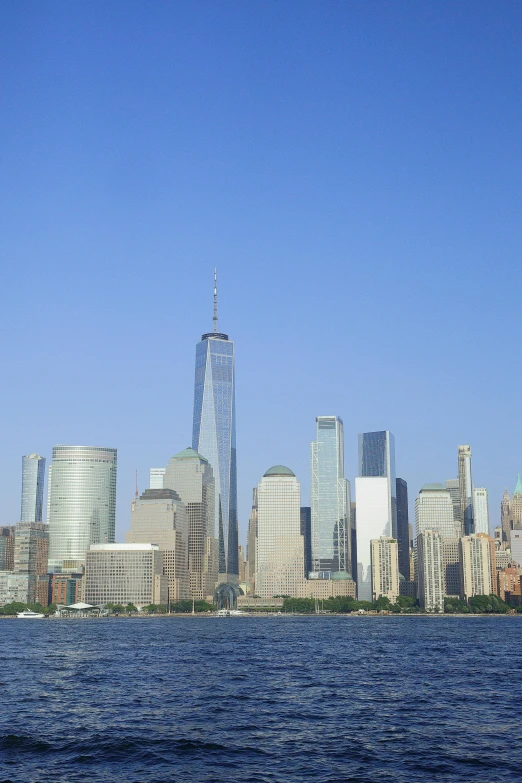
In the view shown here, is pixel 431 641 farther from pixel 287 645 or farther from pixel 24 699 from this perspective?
pixel 24 699

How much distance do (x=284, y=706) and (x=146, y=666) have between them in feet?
135

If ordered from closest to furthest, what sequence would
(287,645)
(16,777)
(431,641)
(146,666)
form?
1. (16,777)
2. (146,666)
3. (287,645)
4. (431,641)

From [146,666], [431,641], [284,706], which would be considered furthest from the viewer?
[431,641]

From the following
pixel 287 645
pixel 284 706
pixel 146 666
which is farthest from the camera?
pixel 287 645

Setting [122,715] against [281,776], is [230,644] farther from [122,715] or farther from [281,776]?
[281,776]

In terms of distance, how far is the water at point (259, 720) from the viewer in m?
50.3

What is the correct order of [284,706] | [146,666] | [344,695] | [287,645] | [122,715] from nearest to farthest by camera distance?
[122,715] → [284,706] → [344,695] → [146,666] → [287,645]

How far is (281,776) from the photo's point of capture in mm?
48719

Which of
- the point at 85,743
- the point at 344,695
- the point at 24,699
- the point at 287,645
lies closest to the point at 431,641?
the point at 287,645

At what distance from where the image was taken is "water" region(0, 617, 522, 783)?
165 feet

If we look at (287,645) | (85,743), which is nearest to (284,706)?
(85,743)

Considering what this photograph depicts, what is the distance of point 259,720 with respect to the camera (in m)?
66.8

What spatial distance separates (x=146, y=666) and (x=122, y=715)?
4356cm

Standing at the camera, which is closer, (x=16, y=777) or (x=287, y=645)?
(x=16, y=777)
